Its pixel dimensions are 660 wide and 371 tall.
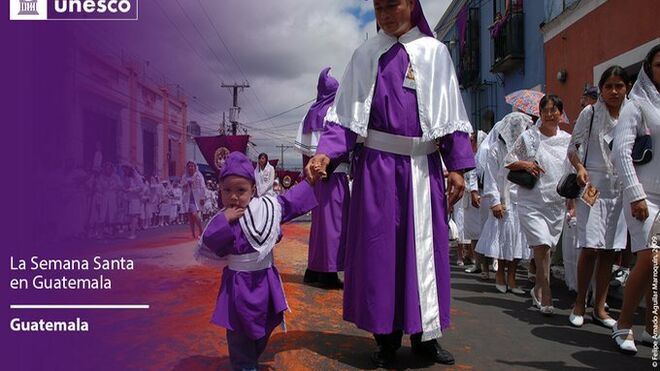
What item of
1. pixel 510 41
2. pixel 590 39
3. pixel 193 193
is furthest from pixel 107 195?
pixel 510 41

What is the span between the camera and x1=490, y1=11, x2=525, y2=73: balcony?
13.6 metres

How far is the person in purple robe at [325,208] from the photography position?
5016mm

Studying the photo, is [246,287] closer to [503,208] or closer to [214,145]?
[503,208]

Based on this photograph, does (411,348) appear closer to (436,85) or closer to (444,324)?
(444,324)

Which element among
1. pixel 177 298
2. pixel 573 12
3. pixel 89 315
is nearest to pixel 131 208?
pixel 177 298

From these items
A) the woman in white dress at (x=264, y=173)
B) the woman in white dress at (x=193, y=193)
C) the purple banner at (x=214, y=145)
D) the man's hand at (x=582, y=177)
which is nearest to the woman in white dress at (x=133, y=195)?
the woman in white dress at (x=193, y=193)

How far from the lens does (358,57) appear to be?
307 centimetres

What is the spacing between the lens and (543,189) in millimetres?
4410

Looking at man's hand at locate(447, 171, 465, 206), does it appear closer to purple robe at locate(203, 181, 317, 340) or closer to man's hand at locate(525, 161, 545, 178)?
purple robe at locate(203, 181, 317, 340)

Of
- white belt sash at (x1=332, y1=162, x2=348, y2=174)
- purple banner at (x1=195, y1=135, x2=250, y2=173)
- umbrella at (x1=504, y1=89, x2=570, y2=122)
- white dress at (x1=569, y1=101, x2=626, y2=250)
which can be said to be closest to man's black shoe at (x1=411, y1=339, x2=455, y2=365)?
white dress at (x1=569, y1=101, x2=626, y2=250)

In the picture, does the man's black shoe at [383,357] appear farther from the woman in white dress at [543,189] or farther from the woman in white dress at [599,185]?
the woman in white dress at [543,189]

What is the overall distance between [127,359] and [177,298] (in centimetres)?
154

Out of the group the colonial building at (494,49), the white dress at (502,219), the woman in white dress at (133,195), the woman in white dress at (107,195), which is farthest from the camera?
the colonial building at (494,49)

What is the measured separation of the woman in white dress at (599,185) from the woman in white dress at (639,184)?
43cm
